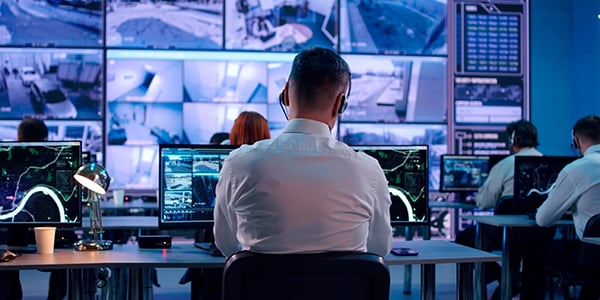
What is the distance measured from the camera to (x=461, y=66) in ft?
25.2

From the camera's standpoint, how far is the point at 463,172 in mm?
6812

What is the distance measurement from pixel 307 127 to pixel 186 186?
1404 millimetres

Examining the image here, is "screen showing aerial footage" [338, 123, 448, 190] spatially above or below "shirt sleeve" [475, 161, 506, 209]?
above

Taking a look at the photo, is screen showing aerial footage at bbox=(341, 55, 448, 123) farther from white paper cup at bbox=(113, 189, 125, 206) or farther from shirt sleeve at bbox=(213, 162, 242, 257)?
shirt sleeve at bbox=(213, 162, 242, 257)

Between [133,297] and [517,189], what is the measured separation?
283 centimetres

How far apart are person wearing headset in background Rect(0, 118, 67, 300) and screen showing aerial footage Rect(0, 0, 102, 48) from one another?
2.54 meters

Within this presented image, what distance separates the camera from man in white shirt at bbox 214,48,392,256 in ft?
5.99

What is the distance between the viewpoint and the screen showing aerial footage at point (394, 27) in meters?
7.47

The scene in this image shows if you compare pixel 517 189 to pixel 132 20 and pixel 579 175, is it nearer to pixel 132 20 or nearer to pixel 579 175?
pixel 579 175

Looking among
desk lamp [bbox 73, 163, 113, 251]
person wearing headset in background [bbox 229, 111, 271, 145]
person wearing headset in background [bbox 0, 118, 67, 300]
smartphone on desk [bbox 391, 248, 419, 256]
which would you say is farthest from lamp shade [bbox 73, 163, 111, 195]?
smartphone on desk [bbox 391, 248, 419, 256]

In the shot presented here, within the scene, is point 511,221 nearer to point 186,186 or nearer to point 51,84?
point 186,186

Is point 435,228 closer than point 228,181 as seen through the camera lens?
No

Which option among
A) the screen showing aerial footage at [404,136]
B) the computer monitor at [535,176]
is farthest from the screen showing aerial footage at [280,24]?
the computer monitor at [535,176]

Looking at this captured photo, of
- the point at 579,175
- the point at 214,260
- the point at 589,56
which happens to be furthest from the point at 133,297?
the point at 589,56
